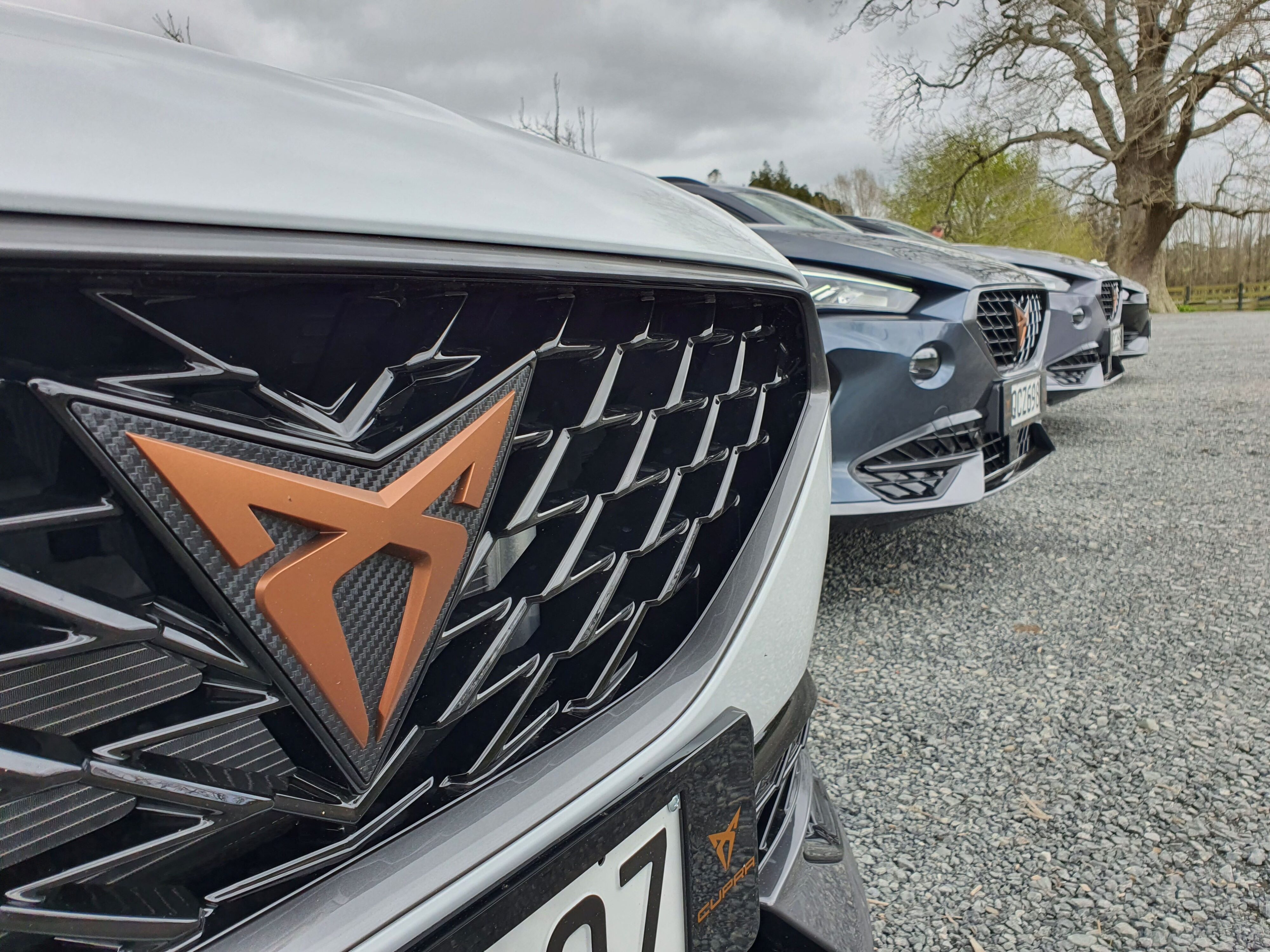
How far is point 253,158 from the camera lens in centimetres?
57

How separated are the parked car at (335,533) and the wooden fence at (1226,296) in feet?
97.0

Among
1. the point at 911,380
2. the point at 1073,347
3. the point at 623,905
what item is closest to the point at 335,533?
the point at 623,905

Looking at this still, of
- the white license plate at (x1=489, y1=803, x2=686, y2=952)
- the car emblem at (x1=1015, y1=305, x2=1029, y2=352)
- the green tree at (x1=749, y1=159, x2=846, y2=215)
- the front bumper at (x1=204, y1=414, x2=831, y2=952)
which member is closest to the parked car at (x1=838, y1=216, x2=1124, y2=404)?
the car emblem at (x1=1015, y1=305, x2=1029, y2=352)

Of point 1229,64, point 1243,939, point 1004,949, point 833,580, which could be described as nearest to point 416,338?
point 1004,949

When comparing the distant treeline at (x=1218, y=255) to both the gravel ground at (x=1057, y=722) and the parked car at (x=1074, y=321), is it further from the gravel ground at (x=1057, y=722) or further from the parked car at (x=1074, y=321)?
the gravel ground at (x=1057, y=722)

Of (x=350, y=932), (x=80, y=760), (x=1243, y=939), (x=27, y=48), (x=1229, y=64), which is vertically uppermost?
(x=1229, y=64)

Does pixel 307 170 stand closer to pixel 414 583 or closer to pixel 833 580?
pixel 414 583

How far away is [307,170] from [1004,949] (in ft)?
5.04

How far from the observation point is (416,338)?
65 cm

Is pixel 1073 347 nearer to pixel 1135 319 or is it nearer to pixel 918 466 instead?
pixel 1135 319

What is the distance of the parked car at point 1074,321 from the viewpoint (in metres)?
5.17

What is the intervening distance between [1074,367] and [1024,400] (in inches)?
109

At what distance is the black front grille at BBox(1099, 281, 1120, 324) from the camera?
237 inches

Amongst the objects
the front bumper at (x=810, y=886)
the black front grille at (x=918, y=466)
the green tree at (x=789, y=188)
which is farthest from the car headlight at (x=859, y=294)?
the green tree at (x=789, y=188)
